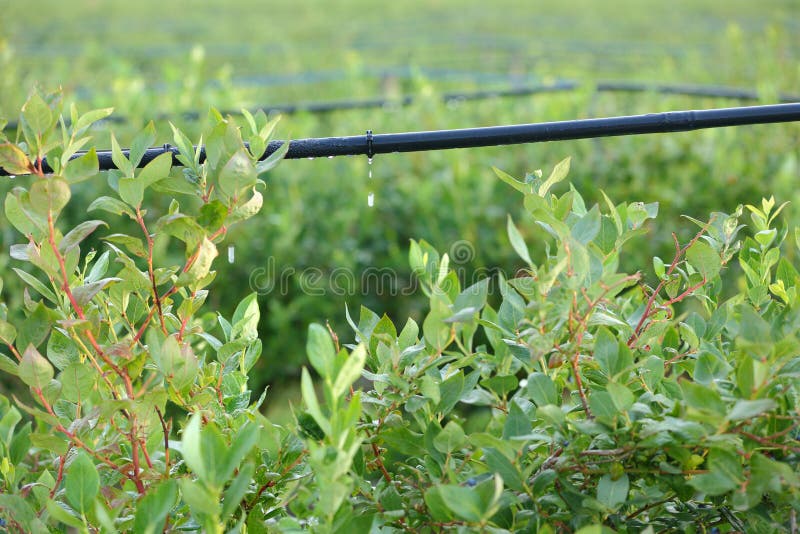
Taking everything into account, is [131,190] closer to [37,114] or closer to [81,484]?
[37,114]

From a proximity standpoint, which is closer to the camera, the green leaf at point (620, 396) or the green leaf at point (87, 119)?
the green leaf at point (620, 396)

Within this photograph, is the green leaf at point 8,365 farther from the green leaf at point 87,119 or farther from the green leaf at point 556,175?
the green leaf at point 556,175

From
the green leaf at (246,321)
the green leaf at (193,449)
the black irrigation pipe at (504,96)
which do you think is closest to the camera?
the green leaf at (193,449)

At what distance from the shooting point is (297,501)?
0.80 metres

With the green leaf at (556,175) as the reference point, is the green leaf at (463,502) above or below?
below

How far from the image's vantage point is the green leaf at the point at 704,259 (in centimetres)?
93

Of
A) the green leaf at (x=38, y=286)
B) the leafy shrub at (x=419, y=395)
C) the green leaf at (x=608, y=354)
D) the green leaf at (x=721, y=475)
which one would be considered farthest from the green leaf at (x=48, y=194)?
the green leaf at (x=721, y=475)

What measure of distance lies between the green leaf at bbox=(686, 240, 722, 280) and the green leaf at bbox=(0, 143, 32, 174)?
2.31 feet

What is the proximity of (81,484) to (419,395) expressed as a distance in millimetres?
345

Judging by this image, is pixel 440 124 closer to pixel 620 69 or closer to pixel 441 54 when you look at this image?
pixel 620 69

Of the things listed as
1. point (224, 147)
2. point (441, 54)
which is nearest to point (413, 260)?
point (224, 147)

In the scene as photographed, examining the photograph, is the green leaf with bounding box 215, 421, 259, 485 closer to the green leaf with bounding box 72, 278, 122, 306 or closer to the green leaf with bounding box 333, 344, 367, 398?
the green leaf with bounding box 333, 344, 367, 398

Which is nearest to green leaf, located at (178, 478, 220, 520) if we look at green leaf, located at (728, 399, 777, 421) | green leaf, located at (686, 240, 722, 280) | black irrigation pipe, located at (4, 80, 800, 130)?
green leaf, located at (728, 399, 777, 421)

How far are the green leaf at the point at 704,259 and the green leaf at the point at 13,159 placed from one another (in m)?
0.70
